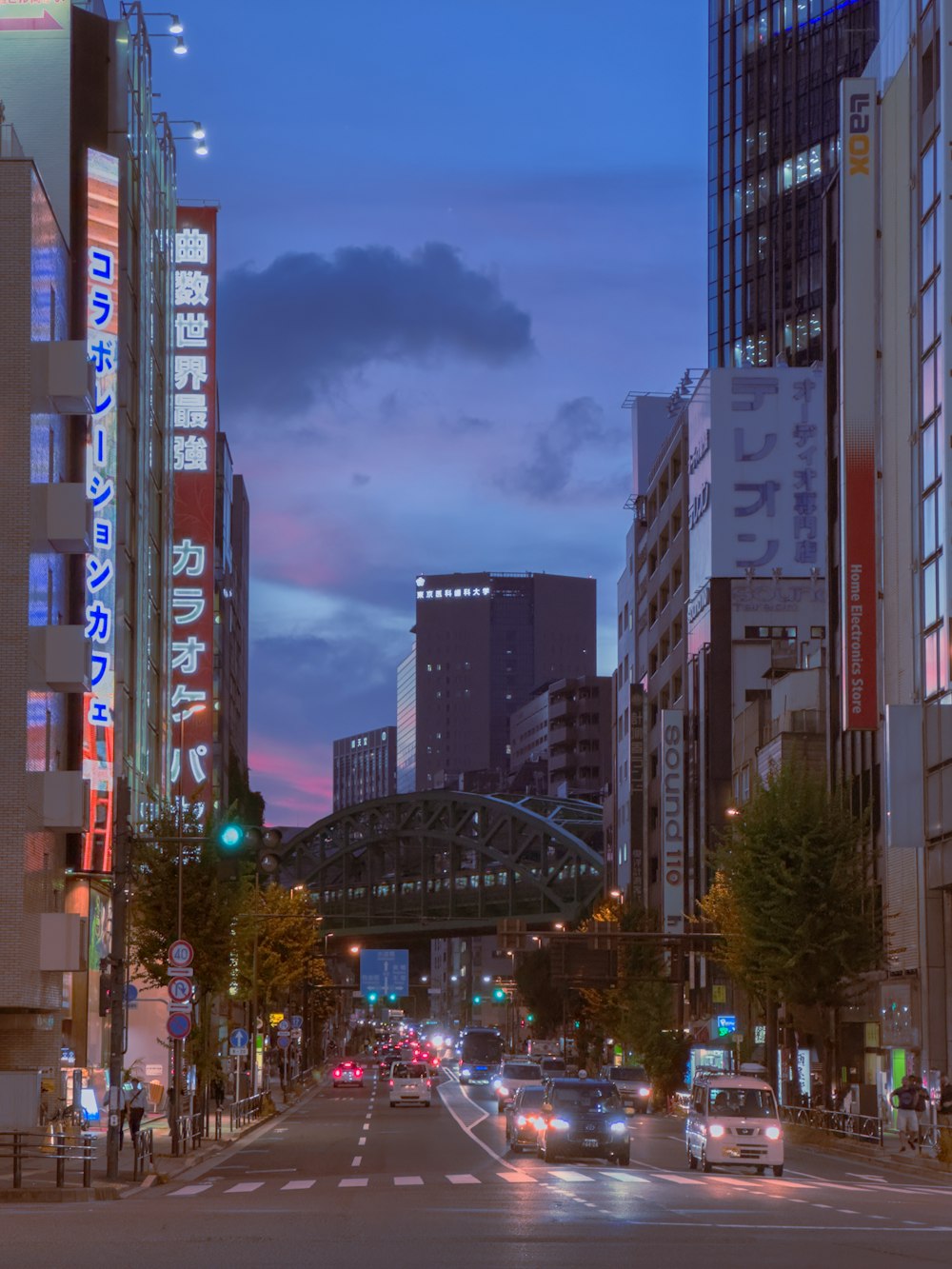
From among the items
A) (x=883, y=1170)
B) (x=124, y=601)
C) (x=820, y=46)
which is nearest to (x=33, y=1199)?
(x=883, y=1170)

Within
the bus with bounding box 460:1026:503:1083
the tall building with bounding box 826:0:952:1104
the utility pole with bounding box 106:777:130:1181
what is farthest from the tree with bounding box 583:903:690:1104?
the utility pole with bounding box 106:777:130:1181

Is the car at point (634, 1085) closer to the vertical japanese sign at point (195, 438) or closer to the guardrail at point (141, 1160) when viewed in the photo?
the vertical japanese sign at point (195, 438)

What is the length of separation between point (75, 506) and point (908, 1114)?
25.9 metres

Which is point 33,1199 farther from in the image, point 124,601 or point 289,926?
point 289,926

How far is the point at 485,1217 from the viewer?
84.7 feet

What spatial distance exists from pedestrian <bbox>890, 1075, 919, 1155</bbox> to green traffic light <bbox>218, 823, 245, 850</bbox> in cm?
2146

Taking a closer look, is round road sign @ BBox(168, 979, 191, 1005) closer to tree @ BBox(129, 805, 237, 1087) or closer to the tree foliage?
tree @ BBox(129, 805, 237, 1087)

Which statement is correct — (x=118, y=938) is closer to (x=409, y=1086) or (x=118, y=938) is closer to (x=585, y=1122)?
(x=585, y=1122)

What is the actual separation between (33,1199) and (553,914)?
145696mm

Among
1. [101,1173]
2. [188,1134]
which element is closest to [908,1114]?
[188,1134]

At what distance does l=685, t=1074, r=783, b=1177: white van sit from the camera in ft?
130

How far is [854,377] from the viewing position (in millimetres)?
65438

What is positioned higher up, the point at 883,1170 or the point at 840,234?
the point at 840,234

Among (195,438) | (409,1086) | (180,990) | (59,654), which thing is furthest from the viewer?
(409,1086)
